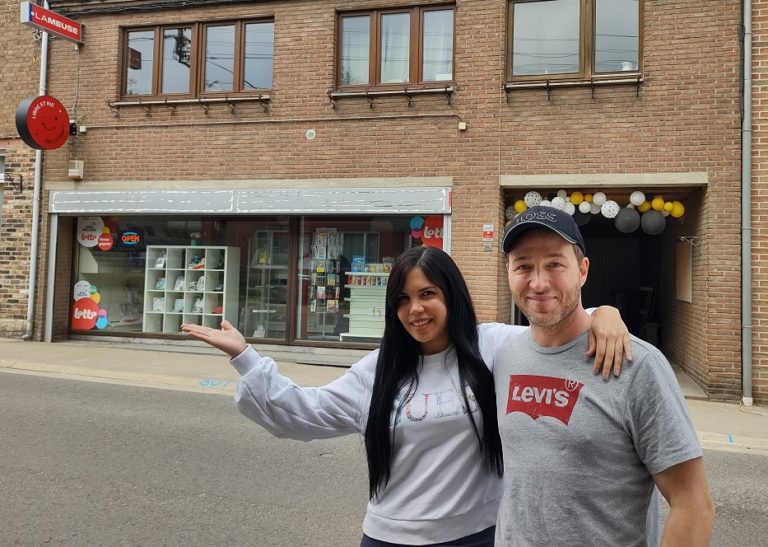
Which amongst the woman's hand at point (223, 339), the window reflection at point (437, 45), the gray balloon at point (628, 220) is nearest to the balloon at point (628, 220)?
the gray balloon at point (628, 220)

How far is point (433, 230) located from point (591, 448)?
8.85 m

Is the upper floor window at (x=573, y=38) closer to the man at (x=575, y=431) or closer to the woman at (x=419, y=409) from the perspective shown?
the woman at (x=419, y=409)

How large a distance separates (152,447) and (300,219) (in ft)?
20.5

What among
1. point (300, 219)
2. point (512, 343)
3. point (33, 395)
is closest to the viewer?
point (512, 343)

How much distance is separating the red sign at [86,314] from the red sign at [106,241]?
3.77 feet

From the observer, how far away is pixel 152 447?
5.46 metres

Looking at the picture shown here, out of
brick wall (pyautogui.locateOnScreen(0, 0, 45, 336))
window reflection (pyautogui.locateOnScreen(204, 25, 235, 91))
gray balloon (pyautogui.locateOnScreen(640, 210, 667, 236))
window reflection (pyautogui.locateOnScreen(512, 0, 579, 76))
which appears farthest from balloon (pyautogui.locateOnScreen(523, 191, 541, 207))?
brick wall (pyautogui.locateOnScreen(0, 0, 45, 336))

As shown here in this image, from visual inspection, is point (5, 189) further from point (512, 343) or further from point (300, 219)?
point (512, 343)

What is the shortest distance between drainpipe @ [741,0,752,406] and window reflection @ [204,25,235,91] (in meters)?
8.57

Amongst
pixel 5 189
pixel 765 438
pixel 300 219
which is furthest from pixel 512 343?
pixel 5 189

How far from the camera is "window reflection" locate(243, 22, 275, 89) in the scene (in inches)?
430

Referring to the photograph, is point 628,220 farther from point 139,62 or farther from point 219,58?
point 139,62

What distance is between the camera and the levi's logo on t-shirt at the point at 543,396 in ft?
5.06

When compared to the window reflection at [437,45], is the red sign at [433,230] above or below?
below
